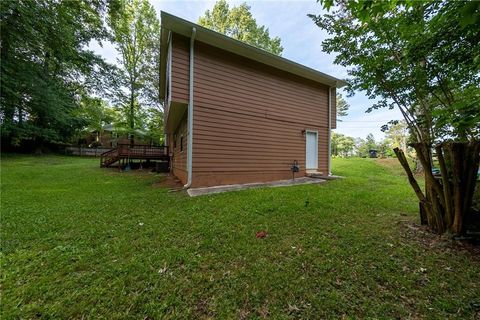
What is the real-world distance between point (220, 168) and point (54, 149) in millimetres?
25799

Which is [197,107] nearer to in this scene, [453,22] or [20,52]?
[453,22]

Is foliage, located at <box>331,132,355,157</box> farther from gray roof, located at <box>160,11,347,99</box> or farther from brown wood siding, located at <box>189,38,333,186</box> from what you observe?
brown wood siding, located at <box>189,38,333,186</box>

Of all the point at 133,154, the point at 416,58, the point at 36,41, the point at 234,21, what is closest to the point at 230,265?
the point at 416,58

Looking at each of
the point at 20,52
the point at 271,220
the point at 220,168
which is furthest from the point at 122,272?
the point at 20,52

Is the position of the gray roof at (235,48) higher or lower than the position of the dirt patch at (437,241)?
higher

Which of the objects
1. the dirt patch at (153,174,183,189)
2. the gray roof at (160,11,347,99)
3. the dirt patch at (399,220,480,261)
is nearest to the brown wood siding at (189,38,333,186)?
the gray roof at (160,11,347,99)

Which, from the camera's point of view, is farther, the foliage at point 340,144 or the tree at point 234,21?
the foliage at point 340,144

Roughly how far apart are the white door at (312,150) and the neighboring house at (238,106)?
0.15ft

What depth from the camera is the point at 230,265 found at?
267 cm

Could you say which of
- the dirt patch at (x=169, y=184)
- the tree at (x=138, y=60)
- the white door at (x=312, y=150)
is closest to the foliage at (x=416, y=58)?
the white door at (x=312, y=150)

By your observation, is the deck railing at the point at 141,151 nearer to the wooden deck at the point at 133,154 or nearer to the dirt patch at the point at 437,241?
the wooden deck at the point at 133,154

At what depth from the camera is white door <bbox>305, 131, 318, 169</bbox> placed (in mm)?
9672

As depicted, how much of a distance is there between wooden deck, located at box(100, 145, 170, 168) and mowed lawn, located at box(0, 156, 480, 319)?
326 inches

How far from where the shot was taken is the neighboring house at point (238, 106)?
676cm
